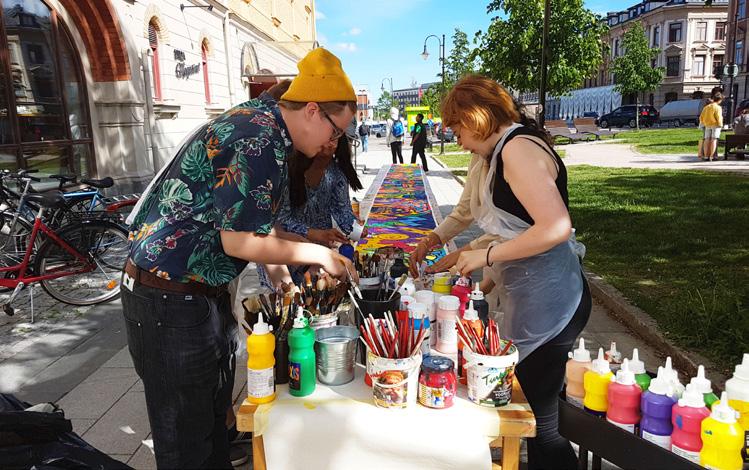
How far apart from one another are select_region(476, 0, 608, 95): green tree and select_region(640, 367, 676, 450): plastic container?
650 inches

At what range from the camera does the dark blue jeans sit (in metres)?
1.81

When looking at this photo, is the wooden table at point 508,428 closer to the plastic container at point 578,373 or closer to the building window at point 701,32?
the plastic container at point 578,373

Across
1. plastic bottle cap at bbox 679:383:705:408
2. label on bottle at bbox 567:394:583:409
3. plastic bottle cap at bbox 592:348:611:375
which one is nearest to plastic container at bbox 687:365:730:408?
plastic bottle cap at bbox 679:383:705:408

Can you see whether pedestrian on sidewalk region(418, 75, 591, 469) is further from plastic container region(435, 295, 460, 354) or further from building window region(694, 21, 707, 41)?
building window region(694, 21, 707, 41)

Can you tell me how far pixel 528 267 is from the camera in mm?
2258

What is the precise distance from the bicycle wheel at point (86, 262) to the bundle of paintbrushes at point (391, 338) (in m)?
4.15

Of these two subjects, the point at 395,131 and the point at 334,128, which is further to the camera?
the point at 395,131

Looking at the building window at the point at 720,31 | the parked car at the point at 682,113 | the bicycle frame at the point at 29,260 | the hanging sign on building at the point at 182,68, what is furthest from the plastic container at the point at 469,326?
the building window at the point at 720,31

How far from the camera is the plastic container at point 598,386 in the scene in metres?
1.81

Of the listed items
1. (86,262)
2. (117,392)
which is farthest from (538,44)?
(117,392)

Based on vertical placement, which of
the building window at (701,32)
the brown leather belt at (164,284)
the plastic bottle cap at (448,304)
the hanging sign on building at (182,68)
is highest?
the building window at (701,32)

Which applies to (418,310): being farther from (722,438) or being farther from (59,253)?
(59,253)

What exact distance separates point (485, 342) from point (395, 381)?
36 cm

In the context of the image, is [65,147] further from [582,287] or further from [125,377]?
[582,287]
